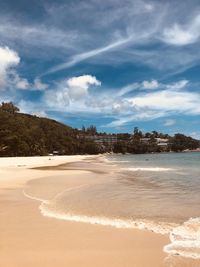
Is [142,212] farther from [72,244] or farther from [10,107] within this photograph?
[10,107]

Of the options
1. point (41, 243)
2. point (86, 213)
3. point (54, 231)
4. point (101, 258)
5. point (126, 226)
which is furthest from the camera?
point (86, 213)

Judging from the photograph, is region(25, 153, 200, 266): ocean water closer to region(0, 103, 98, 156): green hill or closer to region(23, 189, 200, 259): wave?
region(23, 189, 200, 259): wave

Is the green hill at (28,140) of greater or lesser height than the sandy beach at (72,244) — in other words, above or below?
above

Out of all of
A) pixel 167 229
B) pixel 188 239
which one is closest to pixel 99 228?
pixel 167 229

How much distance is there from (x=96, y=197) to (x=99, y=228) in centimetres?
634

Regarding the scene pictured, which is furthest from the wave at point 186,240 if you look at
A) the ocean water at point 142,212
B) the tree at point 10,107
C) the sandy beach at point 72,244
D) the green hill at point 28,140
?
the tree at point 10,107

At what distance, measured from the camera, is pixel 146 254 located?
6602 mm

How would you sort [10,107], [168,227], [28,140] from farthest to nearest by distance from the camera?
[10,107] → [28,140] → [168,227]

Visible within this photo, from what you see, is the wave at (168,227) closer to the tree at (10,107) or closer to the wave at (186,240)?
the wave at (186,240)

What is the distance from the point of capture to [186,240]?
764 centimetres

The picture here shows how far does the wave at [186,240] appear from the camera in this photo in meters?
6.66

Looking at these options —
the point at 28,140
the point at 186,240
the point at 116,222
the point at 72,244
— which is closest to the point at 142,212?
the point at 116,222

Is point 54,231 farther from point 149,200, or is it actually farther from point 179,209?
point 149,200

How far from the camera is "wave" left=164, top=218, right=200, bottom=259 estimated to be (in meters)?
6.66
